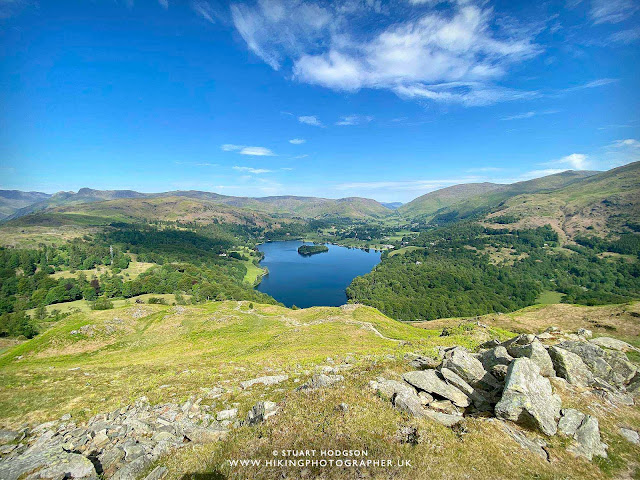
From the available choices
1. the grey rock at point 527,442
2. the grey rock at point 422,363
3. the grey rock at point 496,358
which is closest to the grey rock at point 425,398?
the grey rock at point 527,442

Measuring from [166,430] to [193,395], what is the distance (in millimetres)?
5582

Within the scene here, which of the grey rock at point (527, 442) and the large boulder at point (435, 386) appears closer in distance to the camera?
the grey rock at point (527, 442)

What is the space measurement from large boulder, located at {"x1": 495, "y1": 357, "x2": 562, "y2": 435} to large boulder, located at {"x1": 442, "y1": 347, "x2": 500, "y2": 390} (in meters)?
2.28

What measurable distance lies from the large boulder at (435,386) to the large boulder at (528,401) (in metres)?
2.17

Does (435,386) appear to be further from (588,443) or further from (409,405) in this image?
(588,443)

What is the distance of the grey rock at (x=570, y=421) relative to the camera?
1191cm

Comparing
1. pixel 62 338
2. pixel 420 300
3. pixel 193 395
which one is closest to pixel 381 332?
pixel 193 395

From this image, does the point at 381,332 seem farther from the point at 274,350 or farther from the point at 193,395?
the point at 193,395

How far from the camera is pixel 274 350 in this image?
125ft

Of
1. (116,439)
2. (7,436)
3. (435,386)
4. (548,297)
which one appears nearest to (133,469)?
(116,439)

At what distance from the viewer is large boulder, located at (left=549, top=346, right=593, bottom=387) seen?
16234mm

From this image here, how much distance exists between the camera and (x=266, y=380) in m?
22.0

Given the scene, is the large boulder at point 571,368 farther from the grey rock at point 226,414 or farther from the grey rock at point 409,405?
the grey rock at point 226,414

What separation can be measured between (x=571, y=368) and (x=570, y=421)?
6315 millimetres
